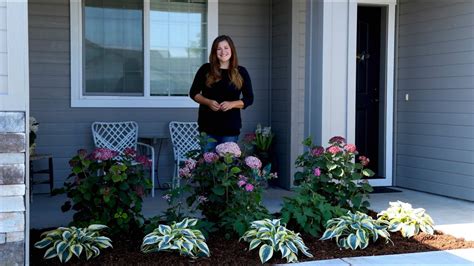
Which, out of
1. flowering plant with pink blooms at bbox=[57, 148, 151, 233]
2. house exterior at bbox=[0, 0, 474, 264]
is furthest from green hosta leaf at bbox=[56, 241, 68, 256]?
house exterior at bbox=[0, 0, 474, 264]

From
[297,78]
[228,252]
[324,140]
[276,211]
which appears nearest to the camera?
[228,252]

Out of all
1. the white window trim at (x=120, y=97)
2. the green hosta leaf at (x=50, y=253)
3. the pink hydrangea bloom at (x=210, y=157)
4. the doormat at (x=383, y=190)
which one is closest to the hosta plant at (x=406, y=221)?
the pink hydrangea bloom at (x=210, y=157)

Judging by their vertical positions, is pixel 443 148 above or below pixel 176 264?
above

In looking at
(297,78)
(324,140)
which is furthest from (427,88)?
(324,140)

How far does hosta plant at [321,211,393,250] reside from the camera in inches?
150

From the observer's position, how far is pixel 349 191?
4.33 m

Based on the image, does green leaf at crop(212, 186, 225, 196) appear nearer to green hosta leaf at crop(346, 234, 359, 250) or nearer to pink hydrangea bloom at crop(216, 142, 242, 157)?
pink hydrangea bloom at crop(216, 142, 242, 157)

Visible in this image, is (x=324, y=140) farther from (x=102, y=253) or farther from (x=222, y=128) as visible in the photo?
(x=102, y=253)

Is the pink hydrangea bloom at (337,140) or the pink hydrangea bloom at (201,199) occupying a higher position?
the pink hydrangea bloom at (337,140)

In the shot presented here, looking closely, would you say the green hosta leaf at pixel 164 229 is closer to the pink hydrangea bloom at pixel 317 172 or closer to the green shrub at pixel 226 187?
the green shrub at pixel 226 187

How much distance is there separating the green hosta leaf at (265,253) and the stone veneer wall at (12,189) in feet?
4.43

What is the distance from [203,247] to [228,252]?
0.67ft

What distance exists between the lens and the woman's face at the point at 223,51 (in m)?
4.20

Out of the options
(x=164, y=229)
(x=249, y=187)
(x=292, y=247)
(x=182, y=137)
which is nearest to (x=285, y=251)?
(x=292, y=247)
